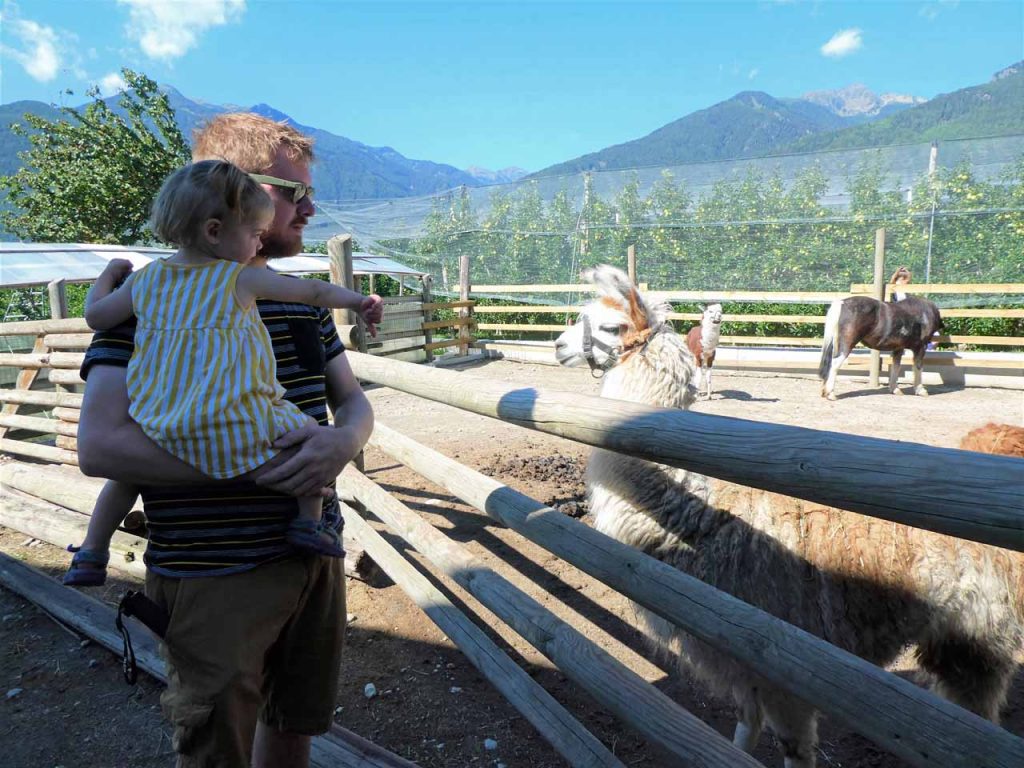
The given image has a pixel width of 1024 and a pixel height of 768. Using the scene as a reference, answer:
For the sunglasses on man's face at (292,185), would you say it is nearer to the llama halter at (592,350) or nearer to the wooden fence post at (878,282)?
the llama halter at (592,350)

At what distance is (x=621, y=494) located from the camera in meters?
2.51

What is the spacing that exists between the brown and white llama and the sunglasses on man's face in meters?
1.59

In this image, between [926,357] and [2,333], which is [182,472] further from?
[926,357]

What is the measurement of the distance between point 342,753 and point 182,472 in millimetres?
1578

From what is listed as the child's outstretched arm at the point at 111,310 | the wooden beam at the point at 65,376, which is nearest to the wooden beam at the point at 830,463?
the child's outstretched arm at the point at 111,310

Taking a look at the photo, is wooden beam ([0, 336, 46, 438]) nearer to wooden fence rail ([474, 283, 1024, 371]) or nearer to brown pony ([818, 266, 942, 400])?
wooden fence rail ([474, 283, 1024, 371])

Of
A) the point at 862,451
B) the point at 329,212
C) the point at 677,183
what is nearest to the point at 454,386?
the point at 862,451

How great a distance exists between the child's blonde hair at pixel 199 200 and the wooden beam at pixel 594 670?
171cm

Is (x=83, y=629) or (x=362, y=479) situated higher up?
(x=362, y=479)

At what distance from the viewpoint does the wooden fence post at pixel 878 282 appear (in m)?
11.0

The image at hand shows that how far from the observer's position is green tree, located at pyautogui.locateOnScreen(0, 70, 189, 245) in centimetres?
2228

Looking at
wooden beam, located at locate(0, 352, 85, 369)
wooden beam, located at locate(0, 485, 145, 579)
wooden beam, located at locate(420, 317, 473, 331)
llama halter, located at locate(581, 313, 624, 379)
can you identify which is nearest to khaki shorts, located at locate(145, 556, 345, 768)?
llama halter, located at locate(581, 313, 624, 379)

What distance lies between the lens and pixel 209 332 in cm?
126

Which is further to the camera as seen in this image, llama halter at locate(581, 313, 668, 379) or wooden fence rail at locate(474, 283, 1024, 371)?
wooden fence rail at locate(474, 283, 1024, 371)
